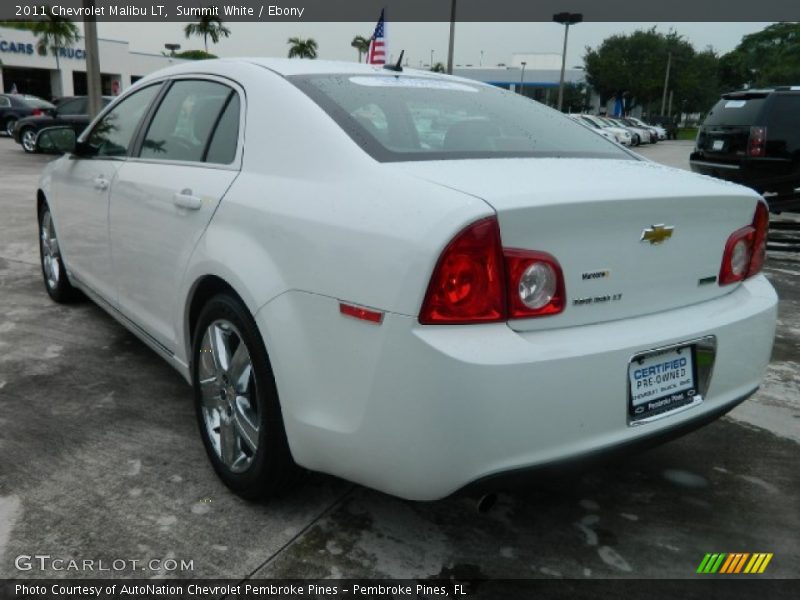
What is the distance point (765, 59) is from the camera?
81500 millimetres

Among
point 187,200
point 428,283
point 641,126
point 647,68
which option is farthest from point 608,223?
point 647,68

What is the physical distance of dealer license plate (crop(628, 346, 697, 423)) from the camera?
2.06 m

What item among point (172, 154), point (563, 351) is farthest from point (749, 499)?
point (172, 154)

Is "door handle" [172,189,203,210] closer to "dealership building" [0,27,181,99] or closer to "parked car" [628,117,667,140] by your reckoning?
"parked car" [628,117,667,140]

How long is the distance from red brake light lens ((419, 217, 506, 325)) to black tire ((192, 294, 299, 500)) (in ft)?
2.30

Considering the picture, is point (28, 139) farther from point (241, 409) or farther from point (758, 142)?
point (241, 409)

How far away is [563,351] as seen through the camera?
1904mm

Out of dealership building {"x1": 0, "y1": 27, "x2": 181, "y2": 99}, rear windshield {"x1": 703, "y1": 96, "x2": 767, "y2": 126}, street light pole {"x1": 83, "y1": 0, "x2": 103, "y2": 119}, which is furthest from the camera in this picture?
dealership building {"x1": 0, "y1": 27, "x2": 181, "y2": 99}

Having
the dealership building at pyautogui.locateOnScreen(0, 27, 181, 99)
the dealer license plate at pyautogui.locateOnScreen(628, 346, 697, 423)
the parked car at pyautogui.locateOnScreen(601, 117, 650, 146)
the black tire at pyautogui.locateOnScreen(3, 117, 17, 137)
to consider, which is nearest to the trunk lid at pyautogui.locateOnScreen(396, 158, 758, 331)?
the dealer license plate at pyautogui.locateOnScreen(628, 346, 697, 423)

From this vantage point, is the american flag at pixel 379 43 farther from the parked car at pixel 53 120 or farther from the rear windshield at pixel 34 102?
the rear windshield at pixel 34 102

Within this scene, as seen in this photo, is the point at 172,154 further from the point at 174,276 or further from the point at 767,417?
the point at 767,417

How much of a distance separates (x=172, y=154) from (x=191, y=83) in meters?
0.33

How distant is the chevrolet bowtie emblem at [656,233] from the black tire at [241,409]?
1.21 metres

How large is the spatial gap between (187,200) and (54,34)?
1880 inches
